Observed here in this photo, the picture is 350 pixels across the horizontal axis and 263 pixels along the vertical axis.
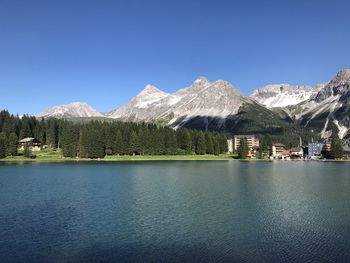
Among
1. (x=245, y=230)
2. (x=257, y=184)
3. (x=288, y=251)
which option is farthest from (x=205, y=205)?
Answer: (x=257, y=184)

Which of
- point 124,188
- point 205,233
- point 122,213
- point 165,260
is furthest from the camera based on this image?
point 124,188

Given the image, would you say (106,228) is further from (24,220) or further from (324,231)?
(324,231)

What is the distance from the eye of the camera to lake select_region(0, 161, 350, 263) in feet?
126

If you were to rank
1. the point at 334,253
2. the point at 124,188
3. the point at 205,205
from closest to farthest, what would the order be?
the point at 334,253
the point at 205,205
the point at 124,188

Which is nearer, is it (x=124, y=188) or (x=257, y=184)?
(x=124, y=188)

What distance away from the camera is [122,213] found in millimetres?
59344

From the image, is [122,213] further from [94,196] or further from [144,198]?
Result: [94,196]

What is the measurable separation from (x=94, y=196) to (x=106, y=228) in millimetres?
29596

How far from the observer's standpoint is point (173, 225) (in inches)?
2016

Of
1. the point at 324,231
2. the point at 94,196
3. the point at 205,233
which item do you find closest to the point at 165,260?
the point at 205,233

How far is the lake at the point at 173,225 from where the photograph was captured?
126 feet

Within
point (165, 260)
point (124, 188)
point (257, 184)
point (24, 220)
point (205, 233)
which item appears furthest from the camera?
point (257, 184)

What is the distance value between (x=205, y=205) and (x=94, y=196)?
81.1 feet

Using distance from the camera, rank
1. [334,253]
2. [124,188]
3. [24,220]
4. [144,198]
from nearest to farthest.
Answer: [334,253] → [24,220] → [144,198] → [124,188]
